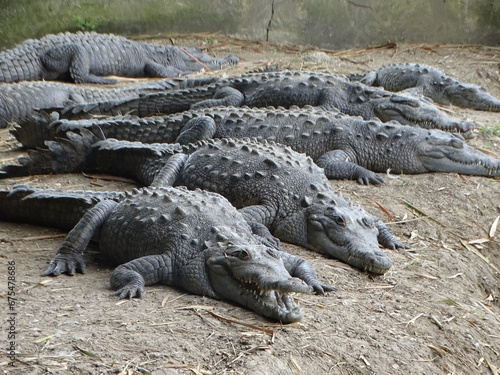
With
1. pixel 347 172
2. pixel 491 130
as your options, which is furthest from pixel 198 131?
pixel 491 130

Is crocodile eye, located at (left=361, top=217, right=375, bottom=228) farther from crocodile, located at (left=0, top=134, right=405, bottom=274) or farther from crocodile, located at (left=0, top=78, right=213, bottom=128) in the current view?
crocodile, located at (left=0, top=78, right=213, bottom=128)

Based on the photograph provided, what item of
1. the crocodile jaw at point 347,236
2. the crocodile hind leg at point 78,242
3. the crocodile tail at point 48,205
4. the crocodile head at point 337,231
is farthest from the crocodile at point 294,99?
the crocodile hind leg at point 78,242

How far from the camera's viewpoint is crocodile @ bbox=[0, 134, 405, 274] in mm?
4590

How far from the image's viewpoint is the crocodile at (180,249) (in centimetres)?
348

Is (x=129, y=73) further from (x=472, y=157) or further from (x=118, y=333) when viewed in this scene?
(x=118, y=333)

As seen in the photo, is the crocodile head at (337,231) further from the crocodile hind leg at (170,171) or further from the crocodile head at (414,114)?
the crocodile head at (414,114)

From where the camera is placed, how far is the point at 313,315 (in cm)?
356

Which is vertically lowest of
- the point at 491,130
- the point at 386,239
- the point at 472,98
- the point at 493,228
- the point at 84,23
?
the point at 493,228

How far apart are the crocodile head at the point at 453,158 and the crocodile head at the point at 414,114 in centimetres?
73

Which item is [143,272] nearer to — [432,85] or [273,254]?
[273,254]

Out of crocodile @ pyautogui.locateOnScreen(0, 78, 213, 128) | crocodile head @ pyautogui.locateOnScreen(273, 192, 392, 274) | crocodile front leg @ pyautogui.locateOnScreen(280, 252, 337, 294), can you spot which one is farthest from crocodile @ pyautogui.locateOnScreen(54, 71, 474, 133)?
crocodile front leg @ pyautogui.locateOnScreen(280, 252, 337, 294)

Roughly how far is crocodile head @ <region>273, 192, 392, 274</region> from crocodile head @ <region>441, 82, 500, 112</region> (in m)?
4.33

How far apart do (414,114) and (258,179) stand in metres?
2.76

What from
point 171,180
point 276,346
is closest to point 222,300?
point 276,346
